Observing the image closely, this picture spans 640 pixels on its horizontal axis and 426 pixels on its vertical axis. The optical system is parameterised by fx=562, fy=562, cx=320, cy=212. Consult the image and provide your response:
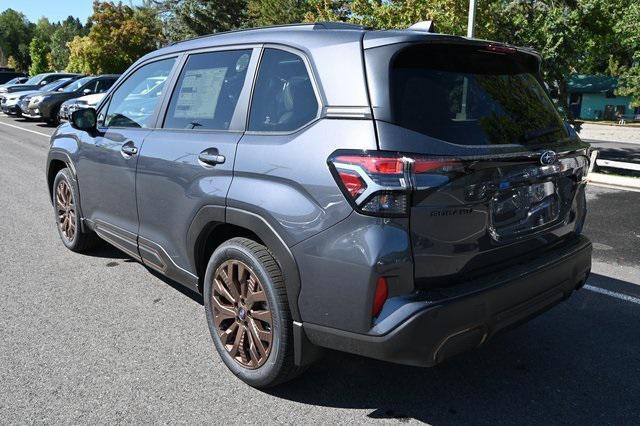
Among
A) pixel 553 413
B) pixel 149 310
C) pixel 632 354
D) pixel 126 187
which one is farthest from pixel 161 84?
pixel 632 354

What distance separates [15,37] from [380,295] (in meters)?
130

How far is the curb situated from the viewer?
962 centimetres

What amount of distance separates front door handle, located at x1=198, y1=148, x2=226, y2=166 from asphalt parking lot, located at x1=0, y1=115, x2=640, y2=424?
1192 mm

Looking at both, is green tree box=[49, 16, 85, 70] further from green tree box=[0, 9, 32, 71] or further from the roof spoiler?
the roof spoiler

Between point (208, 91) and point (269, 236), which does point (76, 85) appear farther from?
point (269, 236)

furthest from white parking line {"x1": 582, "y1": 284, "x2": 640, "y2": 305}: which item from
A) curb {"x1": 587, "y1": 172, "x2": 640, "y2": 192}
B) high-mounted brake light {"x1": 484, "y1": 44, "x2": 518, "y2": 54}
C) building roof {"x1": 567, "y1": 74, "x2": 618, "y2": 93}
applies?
building roof {"x1": 567, "y1": 74, "x2": 618, "y2": 93}

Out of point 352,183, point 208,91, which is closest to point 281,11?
point 208,91

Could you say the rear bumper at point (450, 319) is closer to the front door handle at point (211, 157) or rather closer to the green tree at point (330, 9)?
the front door handle at point (211, 157)

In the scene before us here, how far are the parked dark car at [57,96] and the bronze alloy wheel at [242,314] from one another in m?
16.9

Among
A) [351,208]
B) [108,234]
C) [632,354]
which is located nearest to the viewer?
[351,208]

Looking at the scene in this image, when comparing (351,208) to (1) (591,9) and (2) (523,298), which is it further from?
(1) (591,9)

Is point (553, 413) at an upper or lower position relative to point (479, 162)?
lower

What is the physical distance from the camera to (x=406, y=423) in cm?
279

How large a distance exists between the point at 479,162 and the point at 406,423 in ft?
4.35
